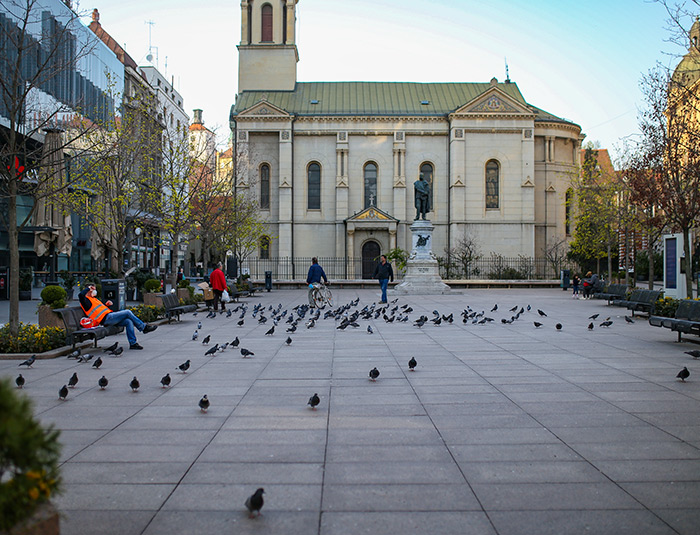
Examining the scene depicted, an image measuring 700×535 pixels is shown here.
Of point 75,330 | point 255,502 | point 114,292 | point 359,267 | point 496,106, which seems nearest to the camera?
point 255,502

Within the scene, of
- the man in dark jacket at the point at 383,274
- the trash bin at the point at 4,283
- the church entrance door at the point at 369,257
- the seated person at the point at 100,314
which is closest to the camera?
the seated person at the point at 100,314

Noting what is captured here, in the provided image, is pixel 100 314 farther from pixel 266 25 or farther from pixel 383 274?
pixel 266 25

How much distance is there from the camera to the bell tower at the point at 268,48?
5844 centimetres

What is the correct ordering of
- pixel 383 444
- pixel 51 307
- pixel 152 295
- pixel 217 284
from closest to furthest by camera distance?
1. pixel 383 444
2. pixel 51 307
3. pixel 152 295
4. pixel 217 284

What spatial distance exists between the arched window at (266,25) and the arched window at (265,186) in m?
13.0

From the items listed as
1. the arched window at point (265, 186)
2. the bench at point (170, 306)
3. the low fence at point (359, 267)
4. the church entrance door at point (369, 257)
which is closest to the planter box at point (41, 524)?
the bench at point (170, 306)

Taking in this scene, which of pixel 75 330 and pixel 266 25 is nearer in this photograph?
pixel 75 330

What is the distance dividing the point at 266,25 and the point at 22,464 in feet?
203

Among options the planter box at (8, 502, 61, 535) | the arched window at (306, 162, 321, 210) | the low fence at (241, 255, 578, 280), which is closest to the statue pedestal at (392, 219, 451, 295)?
the low fence at (241, 255, 578, 280)

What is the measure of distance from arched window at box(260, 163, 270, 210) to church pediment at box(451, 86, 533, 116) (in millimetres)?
17329

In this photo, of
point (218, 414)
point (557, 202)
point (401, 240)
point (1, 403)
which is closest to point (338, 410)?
point (218, 414)

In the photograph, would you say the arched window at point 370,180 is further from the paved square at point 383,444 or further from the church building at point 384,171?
the paved square at point 383,444

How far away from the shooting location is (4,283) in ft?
86.6

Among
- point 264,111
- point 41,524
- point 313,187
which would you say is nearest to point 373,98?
point 313,187
